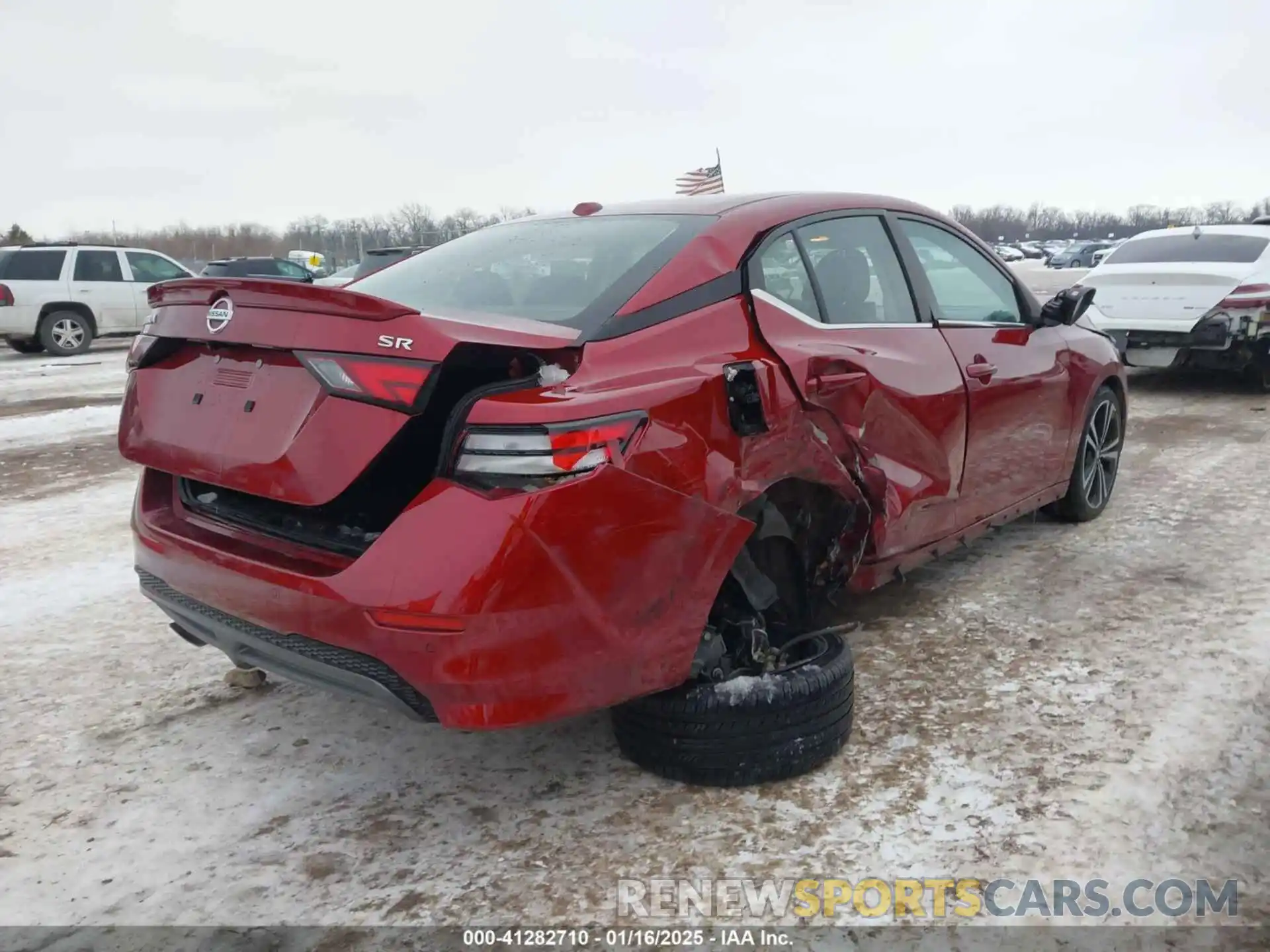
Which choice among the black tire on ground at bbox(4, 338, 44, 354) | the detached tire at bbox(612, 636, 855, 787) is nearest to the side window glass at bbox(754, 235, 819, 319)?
the detached tire at bbox(612, 636, 855, 787)

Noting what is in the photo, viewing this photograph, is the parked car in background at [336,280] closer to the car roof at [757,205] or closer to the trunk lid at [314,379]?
the trunk lid at [314,379]

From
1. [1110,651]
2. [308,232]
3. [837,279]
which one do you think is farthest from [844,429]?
[308,232]

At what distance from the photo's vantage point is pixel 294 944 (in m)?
2.24

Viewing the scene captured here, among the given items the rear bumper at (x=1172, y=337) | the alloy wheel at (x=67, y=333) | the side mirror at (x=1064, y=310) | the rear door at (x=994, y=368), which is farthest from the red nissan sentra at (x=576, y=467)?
the alloy wheel at (x=67, y=333)

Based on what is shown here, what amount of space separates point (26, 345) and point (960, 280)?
16.4 meters

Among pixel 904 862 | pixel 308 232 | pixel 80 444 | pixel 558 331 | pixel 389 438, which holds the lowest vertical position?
pixel 904 862

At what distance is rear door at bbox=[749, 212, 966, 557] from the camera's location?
3.01 m

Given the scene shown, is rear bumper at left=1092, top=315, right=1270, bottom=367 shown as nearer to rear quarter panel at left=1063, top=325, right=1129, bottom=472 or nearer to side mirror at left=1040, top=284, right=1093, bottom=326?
rear quarter panel at left=1063, top=325, right=1129, bottom=472

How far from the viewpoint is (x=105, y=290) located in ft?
53.5

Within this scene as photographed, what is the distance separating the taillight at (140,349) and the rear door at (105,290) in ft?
49.2

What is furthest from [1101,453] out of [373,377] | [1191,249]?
[1191,249]

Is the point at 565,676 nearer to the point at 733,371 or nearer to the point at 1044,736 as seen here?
the point at 733,371

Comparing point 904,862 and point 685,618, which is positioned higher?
point 685,618

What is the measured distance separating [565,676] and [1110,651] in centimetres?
226
